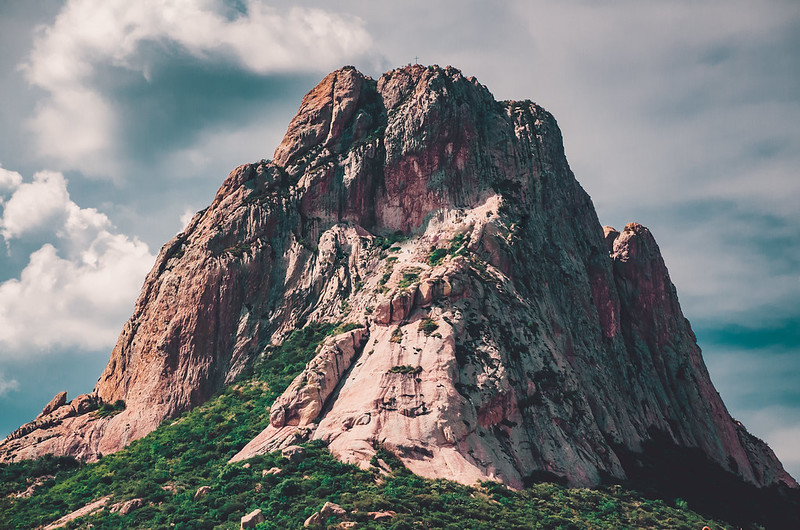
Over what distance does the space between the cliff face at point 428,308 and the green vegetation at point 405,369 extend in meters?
0.32

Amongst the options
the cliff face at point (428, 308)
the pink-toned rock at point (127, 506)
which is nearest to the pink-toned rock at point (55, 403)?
the cliff face at point (428, 308)

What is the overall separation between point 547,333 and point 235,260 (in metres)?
39.5

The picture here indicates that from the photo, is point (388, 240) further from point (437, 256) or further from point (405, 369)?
point (405, 369)

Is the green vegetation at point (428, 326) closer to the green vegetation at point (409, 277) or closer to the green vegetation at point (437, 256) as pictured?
the green vegetation at point (409, 277)

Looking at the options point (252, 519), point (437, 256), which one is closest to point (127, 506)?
point (252, 519)

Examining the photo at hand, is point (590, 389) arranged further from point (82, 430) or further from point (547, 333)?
point (82, 430)

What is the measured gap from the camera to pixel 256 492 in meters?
65.6

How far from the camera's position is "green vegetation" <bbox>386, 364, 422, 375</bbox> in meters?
75.8

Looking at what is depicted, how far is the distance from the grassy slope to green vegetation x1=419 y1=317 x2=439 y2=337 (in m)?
15.4

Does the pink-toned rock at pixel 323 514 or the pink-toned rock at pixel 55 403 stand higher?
the pink-toned rock at pixel 55 403

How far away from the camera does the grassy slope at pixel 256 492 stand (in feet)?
204

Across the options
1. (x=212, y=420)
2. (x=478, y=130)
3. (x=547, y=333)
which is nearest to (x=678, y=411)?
(x=547, y=333)

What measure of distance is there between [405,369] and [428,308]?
30.4 feet

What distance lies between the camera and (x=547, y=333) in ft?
294
